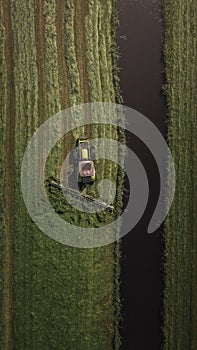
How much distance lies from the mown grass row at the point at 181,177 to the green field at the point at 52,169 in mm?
1448

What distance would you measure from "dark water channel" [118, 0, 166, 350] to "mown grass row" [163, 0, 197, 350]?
0.26 metres

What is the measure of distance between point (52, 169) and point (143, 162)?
253 centimetres

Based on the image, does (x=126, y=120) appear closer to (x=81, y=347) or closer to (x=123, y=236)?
(x=123, y=236)

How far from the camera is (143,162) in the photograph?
1326cm

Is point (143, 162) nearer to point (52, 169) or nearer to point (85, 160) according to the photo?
point (85, 160)

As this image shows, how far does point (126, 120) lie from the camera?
13.1 meters

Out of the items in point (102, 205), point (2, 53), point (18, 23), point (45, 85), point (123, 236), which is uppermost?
point (18, 23)

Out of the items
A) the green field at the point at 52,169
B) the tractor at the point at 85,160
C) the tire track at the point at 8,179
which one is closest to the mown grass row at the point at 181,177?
the green field at the point at 52,169

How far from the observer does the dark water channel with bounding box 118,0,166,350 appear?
13.0m

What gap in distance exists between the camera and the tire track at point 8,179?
494 inches

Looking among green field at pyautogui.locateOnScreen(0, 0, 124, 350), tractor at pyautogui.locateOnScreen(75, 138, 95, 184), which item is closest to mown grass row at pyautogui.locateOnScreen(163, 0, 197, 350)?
green field at pyautogui.locateOnScreen(0, 0, 124, 350)

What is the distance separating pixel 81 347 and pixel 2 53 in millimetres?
8099

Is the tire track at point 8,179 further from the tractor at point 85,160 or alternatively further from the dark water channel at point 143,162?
the dark water channel at point 143,162

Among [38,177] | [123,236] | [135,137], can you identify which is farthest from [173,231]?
[38,177]
